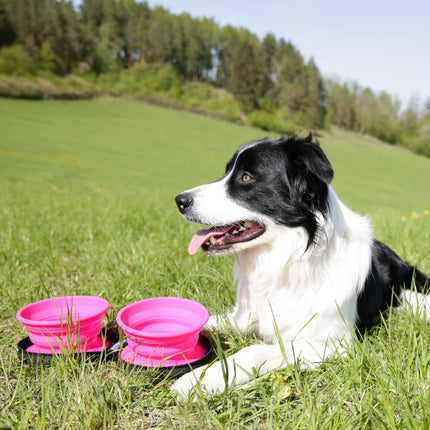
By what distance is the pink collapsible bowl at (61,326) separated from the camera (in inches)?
81.2

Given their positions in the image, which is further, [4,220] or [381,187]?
[381,187]

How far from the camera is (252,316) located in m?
2.52

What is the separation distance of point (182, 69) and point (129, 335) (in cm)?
7501

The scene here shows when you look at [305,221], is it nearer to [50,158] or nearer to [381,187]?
[50,158]

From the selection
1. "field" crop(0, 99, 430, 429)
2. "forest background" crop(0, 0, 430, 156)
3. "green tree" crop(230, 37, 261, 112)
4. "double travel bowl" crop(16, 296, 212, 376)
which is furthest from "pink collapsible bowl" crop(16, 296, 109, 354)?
"green tree" crop(230, 37, 261, 112)

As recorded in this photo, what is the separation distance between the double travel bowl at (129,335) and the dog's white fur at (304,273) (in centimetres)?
44

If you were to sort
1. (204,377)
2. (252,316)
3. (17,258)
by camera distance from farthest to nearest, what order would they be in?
(17,258), (252,316), (204,377)

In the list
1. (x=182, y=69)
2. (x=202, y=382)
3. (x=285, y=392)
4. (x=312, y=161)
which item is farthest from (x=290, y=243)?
(x=182, y=69)

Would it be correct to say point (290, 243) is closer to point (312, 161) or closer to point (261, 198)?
point (261, 198)

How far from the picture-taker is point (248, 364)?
2008 millimetres

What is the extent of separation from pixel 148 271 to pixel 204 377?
5.43 feet

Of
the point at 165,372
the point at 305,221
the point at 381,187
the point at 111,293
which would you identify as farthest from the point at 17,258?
the point at 381,187

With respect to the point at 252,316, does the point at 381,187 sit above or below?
below

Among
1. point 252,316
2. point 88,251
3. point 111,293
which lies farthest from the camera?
point 88,251
